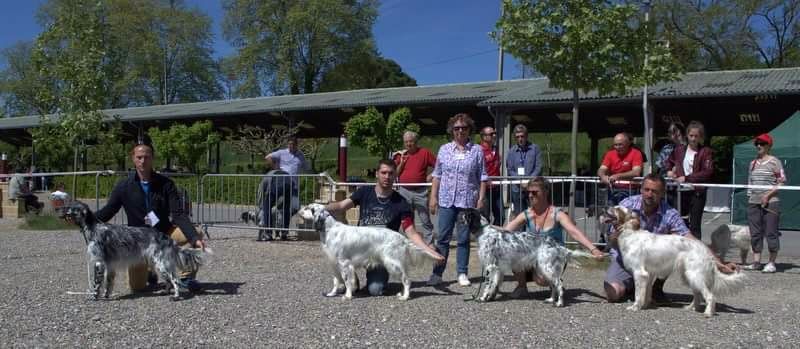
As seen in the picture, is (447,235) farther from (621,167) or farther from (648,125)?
(648,125)

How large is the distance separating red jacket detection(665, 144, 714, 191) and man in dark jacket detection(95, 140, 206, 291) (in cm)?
517

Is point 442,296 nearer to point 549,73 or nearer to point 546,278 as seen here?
point 546,278

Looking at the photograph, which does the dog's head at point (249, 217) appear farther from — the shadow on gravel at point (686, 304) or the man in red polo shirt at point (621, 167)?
the shadow on gravel at point (686, 304)

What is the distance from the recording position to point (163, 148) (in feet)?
87.1

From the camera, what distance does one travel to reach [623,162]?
24.4ft

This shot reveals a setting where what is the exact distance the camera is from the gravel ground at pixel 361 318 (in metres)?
4.28

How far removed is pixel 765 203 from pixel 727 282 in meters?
3.26

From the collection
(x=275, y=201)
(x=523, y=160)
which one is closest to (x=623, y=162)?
(x=523, y=160)

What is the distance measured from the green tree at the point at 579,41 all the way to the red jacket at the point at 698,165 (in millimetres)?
1209

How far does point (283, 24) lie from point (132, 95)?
47.5 feet

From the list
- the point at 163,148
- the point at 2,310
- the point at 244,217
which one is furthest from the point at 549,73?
the point at 163,148

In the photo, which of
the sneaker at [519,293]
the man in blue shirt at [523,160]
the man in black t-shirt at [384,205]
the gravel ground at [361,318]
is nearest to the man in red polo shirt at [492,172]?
the man in blue shirt at [523,160]

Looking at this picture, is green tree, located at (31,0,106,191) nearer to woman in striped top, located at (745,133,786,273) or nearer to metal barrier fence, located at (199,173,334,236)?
metal barrier fence, located at (199,173,334,236)

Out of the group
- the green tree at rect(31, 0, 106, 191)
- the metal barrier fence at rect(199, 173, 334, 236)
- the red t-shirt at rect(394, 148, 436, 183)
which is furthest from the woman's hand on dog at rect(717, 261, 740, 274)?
the green tree at rect(31, 0, 106, 191)
